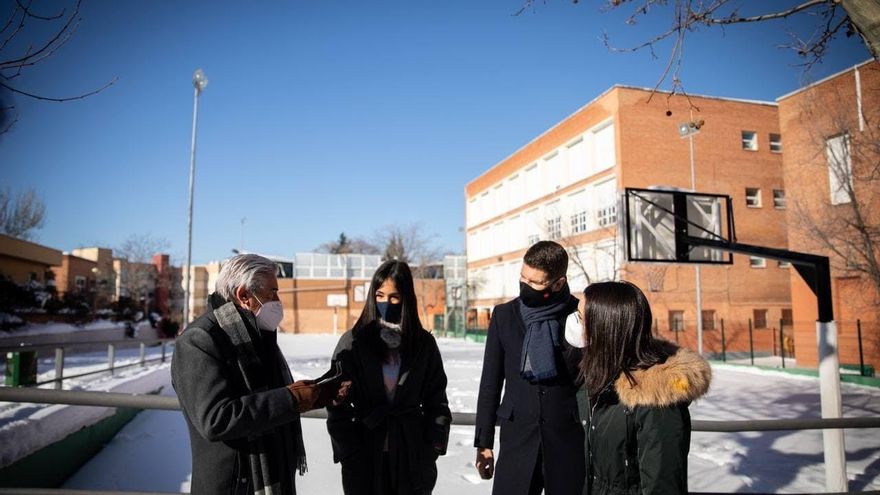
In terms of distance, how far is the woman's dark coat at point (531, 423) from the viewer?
2.72 m

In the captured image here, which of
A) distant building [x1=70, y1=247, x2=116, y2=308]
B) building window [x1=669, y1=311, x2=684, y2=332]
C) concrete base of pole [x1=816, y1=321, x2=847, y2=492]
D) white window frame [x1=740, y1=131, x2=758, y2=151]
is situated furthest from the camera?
distant building [x1=70, y1=247, x2=116, y2=308]

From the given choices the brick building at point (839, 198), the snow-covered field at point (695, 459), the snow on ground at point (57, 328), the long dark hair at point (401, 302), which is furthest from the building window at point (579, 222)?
the long dark hair at point (401, 302)

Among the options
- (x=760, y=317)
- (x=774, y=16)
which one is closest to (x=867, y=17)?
(x=774, y=16)

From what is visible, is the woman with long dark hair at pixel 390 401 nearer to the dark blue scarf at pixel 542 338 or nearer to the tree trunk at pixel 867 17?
the dark blue scarf at pixel 542 338

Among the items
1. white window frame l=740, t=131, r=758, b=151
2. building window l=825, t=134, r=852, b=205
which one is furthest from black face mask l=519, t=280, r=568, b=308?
white window frame l=740, t=131, r=758, b=151

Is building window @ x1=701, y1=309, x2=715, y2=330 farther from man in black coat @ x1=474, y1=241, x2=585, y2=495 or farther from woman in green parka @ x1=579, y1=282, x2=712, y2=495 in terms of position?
woman in green parka @ x1=579, y1=282, x2=712, y2=495

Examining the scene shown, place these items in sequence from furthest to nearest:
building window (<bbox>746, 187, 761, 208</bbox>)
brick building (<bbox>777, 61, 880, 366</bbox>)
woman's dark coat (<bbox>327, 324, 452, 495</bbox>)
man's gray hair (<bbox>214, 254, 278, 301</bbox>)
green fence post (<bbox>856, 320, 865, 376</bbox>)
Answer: building window (<bbox>746, 187, 761, 208</bbox>)
green fence post (<bbox>856, 320, 865, 376</bbox>)
brick building (<bbox>777, 61, 880, 366</bbox>)
woman's dark coat (<bbox>327, 324, 452, 495</bbox>)
man's gray hair (<bbox>214, 254, 278, 301</bbox>)

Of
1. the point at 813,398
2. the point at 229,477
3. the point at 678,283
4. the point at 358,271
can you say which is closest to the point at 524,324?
the point at 229,477

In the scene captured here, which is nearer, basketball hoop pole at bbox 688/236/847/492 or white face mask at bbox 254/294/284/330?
white face mask at bbox 254/294/284/330

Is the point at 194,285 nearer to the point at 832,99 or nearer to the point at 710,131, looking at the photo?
the point at 710,131

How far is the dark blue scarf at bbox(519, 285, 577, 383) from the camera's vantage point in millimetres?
2738

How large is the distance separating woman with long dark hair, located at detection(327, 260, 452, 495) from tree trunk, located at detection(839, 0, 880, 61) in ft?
10.0

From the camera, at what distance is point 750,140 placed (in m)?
30.3

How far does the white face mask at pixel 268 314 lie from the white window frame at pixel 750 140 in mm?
32949
